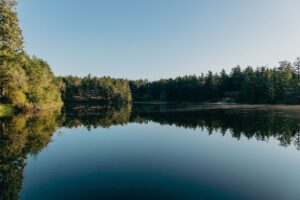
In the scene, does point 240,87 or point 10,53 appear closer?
point 10,53

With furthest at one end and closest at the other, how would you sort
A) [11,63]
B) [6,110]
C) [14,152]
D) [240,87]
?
[240,87] → [6,110] → [11,63] → [14,152]

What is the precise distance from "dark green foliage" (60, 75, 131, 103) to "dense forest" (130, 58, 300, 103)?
106 feet

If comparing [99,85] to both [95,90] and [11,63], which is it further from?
[11,63]

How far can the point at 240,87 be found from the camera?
126 metres

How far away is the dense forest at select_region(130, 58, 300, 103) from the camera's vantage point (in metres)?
95.5

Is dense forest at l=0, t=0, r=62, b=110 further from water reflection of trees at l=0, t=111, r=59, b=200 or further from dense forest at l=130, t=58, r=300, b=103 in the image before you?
dense forest at l=130, t=58, r=300, b=103

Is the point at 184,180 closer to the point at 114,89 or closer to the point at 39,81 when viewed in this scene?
Result: the point at 39,81

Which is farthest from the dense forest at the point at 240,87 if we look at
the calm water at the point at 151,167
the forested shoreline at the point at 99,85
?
the calm water at the point at 151,167

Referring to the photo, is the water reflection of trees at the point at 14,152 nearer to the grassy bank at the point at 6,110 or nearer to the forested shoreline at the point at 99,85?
the grassy bank at the point at 6,110

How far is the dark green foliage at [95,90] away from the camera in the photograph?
166750 mm

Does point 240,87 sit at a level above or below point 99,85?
below

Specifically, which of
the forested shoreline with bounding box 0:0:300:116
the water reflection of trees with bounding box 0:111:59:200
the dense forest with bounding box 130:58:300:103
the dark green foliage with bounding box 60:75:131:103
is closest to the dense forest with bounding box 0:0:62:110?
the forested shoreline with bounding box 0:0:300:116

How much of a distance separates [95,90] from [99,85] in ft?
19.4

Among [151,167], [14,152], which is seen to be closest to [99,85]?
[14,152]
